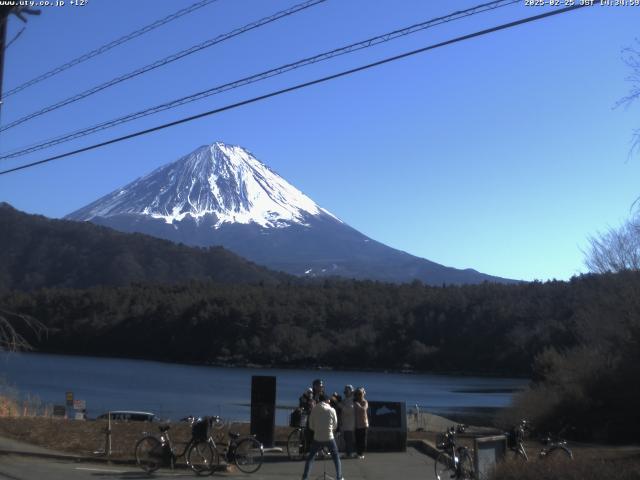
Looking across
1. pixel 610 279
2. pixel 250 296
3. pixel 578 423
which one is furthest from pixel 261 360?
pixel 578 423

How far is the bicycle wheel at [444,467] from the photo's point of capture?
13.6 meters

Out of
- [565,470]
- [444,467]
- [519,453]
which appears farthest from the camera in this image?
[444,467]

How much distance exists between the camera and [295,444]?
16688mm

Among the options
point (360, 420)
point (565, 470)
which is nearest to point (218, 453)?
point (360, 420)

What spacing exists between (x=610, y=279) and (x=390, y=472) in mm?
28917

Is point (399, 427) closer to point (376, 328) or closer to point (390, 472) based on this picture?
point (390, 472)

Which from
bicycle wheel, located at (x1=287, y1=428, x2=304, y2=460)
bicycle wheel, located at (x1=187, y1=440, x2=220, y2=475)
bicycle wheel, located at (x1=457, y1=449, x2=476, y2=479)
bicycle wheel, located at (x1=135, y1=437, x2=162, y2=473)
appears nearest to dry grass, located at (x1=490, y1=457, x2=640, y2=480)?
bicycle wheel, located at (x1=457, y1=449, x2=476, y2=479)

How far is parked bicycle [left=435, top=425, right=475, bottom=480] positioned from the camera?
521 inches

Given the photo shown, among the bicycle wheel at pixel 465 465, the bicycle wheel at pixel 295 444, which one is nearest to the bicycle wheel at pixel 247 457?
the bicycle wheel at pixel 295 444

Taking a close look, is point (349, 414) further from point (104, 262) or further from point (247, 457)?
point (104, 262)

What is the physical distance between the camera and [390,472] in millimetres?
15219

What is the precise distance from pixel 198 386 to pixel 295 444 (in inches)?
2322

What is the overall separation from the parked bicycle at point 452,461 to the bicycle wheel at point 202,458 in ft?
12.2

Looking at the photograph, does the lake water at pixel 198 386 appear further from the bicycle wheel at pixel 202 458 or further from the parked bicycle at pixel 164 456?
the bicycle wheel at pixel 202 458
